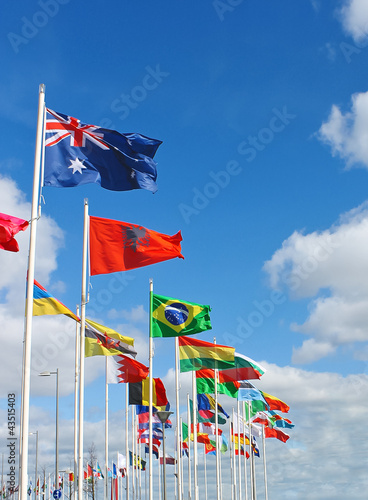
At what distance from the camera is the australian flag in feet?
59.4

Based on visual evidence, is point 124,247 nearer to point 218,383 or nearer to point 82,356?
point 82,356

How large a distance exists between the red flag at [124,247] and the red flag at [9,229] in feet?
14.3

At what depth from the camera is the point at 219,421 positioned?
4838cm

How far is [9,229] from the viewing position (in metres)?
16.7

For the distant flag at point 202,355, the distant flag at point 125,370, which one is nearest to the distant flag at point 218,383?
Result: the distant flag at point 202,355

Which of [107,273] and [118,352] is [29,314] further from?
[118,352]

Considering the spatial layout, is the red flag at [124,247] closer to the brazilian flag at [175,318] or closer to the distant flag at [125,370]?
the brazilian flag at [175,318]

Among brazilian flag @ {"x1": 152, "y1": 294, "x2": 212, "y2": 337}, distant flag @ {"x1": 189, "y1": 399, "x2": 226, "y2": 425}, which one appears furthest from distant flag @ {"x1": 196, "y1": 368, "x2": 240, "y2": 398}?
brazilian flag @ {"x1": 152, "y1": 294, "x2": 212, "y2": 337}

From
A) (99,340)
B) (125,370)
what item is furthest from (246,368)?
(99,340)

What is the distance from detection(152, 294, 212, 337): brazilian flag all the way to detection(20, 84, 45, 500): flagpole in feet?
37.0

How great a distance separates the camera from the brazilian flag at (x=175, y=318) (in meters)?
27.6

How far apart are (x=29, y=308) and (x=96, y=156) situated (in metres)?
4.97

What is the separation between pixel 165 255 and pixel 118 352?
6599 mm

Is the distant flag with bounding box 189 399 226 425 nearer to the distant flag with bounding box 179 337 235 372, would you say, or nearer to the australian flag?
the distant flag with bounding box 179 337 235 372
